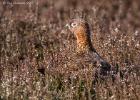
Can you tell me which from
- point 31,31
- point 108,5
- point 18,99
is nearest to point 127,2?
point 108,5

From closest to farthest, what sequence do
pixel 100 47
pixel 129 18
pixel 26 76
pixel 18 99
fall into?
1. pixel 18 99
2. pixel 26 76
3. pixel 100 47
4. pixel 129 18

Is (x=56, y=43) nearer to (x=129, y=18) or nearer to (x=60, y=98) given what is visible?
(x=60, y=98)

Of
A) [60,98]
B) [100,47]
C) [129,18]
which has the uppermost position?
[129,18]

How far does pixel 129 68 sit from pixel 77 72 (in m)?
0.74

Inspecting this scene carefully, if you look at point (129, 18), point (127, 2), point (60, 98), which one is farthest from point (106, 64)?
point (127, 2)

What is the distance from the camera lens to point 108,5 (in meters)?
14.2

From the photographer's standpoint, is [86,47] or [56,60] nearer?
[56,60]

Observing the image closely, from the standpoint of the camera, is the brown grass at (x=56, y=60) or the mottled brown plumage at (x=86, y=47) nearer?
the brown grass at (x=56, y=60)

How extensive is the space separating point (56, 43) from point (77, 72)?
2.14m

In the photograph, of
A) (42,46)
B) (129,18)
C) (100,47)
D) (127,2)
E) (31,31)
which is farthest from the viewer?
(127,2)

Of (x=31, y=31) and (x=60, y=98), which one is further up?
(x=31, y=31)

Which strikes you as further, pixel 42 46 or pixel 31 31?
pixel 31 31

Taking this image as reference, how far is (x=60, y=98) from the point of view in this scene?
272 inches

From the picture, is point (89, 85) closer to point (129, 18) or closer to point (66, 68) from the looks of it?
point (66, 68)
